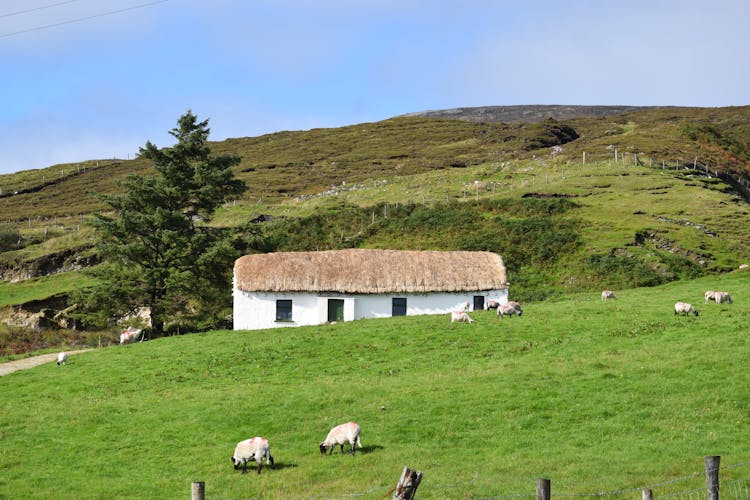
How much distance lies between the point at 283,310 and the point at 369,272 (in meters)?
5.54

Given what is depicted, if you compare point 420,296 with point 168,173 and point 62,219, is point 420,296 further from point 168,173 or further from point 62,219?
point 62,219

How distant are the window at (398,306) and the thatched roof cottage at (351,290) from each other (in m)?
0.06

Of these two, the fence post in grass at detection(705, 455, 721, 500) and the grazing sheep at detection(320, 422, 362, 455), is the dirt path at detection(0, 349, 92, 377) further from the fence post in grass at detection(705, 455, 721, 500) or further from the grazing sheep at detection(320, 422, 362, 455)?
the fence post in grass at detection(705, 455, 721, 500)

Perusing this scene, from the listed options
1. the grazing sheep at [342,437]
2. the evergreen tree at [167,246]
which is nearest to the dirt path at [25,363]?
the evergreen tree at [167,246]

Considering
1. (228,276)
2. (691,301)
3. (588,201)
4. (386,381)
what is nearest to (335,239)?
(228,276)

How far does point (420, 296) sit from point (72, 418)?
2313 cm

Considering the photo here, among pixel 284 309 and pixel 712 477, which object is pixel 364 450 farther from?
pixel 284 309

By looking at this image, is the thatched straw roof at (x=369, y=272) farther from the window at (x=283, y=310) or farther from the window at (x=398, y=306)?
the window at (x=283, y=310)

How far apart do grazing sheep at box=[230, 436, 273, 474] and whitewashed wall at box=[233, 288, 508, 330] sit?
971 inches

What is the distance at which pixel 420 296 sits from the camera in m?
45.2

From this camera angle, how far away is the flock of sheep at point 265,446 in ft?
65.7

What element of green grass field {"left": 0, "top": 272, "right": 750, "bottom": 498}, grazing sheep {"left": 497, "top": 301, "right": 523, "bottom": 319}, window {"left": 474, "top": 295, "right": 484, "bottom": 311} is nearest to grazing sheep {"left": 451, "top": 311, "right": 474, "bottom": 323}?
green grass field {"left": 0, "top": 272, "right": 750, "bottom": 498}

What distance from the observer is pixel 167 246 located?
165 feet

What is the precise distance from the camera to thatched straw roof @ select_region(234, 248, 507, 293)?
4509cm
